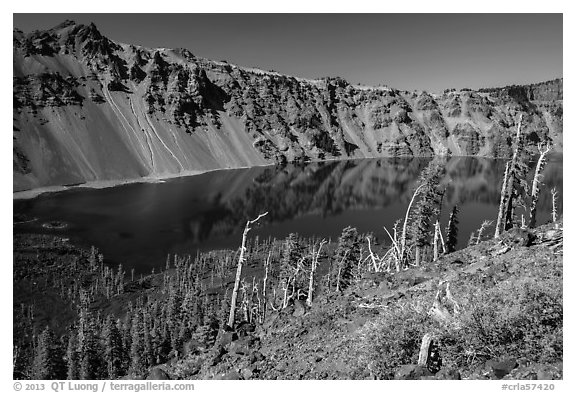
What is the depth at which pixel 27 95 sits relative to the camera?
191m

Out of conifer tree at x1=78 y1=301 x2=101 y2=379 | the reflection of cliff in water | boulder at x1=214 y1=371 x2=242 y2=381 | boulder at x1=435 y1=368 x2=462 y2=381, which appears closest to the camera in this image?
boulder at x1=435 y1=368 x2=462 y2=381

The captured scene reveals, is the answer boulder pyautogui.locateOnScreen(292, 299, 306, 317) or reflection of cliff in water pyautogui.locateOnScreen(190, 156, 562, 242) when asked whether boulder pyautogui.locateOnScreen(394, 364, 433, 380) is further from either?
reflection of cliff in water pyautogui.locateOnScreen(190, 156, 562, 242)

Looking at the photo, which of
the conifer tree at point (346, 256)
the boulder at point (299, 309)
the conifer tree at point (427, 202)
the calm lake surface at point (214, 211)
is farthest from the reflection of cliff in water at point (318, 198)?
the boulder at point (299, 309)

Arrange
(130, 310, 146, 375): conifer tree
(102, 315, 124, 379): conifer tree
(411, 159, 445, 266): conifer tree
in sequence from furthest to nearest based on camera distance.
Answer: (130, 310, 146, 375): conifer tree, (102, 315, 124, 379): conifer tree, (411, 159, 445, 266): conifer tree

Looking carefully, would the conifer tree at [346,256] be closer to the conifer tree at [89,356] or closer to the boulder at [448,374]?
the conifer tree at [89,356]

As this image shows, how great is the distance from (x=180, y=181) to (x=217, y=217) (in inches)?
2387

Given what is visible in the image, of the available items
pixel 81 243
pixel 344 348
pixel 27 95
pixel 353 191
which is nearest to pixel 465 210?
pixel 353 191

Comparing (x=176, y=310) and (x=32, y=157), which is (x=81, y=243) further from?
(x=32, y=157)

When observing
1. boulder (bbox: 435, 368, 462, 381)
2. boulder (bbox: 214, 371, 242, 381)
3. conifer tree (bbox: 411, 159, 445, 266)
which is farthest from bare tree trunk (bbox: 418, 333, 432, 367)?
conifer tree (bbox: 411, 159, 445, 266)

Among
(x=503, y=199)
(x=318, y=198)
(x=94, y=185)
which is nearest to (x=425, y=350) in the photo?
(x=503, y=199)

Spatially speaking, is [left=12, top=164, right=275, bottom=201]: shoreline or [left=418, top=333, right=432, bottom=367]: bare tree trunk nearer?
[left=418, top=333, right=432, bottom=367]: bare tree trunk

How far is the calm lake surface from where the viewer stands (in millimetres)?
107375

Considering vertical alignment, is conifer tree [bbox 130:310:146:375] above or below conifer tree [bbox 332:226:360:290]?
below

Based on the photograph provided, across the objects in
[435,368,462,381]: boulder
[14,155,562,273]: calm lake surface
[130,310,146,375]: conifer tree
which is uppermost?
[435,368,462,381]: boulder
